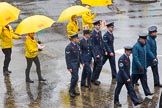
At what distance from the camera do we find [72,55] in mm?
11133

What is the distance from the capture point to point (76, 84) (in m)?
11.9

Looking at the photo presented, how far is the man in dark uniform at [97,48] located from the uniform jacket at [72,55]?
3.11 ft

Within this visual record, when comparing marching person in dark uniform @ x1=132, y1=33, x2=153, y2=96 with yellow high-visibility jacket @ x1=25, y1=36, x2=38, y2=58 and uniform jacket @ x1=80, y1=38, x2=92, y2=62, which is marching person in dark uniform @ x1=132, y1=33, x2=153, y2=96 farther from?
yellow high-visibility jacket @ x1=25, y1=36, x2=38, y2=58

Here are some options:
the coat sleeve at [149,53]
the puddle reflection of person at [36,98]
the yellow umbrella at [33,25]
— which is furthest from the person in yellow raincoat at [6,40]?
the coat sleeve at [149,53]

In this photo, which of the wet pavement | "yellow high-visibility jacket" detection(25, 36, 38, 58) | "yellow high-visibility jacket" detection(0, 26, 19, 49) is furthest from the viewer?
"yellow high-visibility jacket" detection(0, 26, 19, 49)

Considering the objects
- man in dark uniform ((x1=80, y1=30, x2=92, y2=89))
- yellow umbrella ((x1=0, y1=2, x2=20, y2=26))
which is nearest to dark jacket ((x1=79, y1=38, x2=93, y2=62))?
man in dark uniform ((x1=80, y1=30, x2=92, y2=89))

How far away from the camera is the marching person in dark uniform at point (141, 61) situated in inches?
435

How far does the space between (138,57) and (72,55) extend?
65.4 inches

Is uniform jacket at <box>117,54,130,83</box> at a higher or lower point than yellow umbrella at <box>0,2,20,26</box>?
lower

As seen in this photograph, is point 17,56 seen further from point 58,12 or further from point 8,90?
point 58,12

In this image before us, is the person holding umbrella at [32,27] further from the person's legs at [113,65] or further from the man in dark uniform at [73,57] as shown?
the person's legs at [113,65]

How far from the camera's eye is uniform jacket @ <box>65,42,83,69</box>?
36.3 feet

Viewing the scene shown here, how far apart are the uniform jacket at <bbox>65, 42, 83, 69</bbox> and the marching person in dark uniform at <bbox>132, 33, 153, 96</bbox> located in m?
1.41

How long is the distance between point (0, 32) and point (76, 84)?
2694 millimetres
